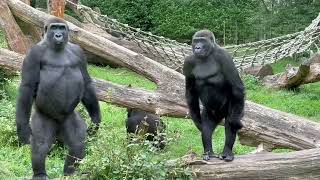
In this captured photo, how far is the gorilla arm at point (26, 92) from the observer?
196 inches

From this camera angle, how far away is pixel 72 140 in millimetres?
5219

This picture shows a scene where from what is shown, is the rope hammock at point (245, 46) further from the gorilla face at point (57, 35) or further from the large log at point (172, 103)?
the gorilla face at point (57, 35)

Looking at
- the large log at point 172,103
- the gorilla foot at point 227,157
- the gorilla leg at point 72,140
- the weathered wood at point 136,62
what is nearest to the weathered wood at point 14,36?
the weathered wood at point 136,62

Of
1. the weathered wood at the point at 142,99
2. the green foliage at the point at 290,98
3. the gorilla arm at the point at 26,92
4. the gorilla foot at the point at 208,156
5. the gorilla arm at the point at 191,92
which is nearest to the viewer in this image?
the gorilla arm at the point at 26,92

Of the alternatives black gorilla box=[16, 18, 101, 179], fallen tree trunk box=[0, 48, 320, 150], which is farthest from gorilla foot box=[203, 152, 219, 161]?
fallen tree trunk box=[0, 48, 320, 150]

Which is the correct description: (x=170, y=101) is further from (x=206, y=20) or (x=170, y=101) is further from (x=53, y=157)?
(x=206, y=20)

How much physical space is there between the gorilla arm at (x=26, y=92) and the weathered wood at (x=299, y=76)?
7.04 m

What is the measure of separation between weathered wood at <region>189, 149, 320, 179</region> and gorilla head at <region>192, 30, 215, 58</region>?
105 centimetres

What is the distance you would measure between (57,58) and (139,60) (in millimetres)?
2566

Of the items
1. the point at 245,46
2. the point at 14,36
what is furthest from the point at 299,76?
the point at 14,36

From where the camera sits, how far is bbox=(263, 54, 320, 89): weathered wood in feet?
36.4

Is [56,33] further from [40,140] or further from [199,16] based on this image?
[199,16]

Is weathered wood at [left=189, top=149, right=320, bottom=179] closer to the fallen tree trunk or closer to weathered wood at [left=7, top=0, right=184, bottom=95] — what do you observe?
the fallen tree trunk

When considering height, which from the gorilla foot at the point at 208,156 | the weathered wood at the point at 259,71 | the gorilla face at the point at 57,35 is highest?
the gorilla face at the point at 57,35
